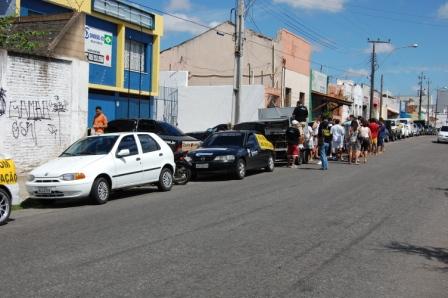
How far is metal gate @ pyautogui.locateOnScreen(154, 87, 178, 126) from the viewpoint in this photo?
1201 inches

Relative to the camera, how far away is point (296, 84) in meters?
43.7

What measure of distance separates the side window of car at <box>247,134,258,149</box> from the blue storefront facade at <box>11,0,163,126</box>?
7.23m

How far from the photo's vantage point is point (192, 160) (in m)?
17.5

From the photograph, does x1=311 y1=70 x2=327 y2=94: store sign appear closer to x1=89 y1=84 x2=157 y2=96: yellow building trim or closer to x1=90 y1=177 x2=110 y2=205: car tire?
x1=89 y1=84 x2=157 y2=96: yellow building trim

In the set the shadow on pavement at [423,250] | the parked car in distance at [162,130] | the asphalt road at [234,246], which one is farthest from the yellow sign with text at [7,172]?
the parked car in distance at [162,130]

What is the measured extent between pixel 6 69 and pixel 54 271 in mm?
10771

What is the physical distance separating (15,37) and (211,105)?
2181 cm

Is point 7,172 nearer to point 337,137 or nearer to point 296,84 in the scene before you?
point 337,137

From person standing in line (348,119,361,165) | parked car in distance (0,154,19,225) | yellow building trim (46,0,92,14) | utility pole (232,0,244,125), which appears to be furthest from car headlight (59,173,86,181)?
utility pole (232,0,244,125)

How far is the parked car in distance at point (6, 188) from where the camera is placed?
9.87 metres

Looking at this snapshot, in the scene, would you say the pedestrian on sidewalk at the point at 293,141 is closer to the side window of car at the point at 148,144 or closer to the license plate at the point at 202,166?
the license plate at the point at 202,166

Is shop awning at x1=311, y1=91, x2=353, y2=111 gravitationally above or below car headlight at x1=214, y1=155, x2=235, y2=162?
above

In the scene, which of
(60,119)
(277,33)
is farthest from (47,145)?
(277,33)

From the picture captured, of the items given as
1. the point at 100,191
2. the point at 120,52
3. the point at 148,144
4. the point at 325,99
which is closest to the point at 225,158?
the point at 148,144
